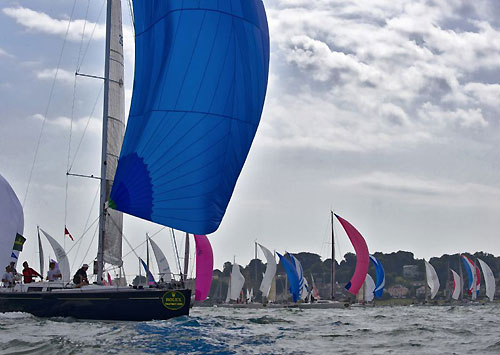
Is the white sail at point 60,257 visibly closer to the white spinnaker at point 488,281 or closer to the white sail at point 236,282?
the white sail at point 236,282

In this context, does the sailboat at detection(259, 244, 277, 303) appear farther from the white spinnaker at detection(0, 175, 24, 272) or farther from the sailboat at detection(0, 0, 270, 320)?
the sailboat at detection(0, 0, 270, 320)

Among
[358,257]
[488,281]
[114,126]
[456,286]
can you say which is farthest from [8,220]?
[488,281]

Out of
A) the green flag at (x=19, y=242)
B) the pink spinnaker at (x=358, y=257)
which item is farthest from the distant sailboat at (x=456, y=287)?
the green flag at (x=19, y=242)

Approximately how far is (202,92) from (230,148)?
1.60 metres

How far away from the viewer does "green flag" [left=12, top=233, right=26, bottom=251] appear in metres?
26.4

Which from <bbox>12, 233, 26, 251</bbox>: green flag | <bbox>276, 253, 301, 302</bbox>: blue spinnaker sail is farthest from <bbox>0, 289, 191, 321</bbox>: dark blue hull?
<bbox>276, 253, 301, 302</bbox>: blue spinnaker sail

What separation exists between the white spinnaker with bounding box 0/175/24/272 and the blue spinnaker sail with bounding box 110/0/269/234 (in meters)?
6.48

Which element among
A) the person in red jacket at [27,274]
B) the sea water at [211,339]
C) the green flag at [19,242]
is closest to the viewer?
the sea water at [211,339]

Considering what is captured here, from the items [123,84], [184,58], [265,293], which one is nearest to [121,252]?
[123,84]

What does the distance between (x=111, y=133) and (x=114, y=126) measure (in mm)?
316

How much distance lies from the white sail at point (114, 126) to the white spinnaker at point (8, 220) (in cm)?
369

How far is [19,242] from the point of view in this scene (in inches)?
1046

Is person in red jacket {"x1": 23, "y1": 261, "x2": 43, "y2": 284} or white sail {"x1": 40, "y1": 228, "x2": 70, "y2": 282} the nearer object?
person in red jacket {"x1": 23, "y1": 261, "x2": 43, "y2": 284}

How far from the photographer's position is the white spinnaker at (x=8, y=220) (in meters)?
25.0
